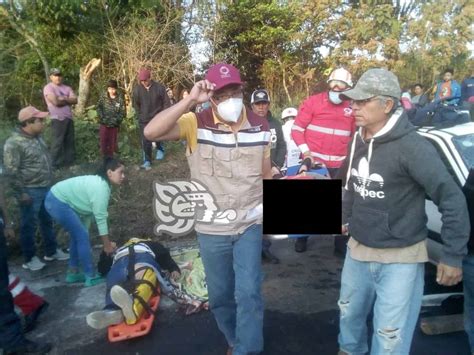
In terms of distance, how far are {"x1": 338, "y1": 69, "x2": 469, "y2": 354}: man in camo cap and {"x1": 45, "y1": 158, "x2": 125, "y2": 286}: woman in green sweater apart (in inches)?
104

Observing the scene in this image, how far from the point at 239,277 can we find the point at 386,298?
3.01 ft

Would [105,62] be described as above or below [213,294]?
above

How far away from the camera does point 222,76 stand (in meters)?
2.51

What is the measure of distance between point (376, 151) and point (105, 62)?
1106 centimetres

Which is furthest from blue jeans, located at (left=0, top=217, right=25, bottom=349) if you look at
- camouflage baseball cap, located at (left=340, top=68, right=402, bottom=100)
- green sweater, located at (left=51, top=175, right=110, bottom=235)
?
camouflage baseball cap, located at (left=340, top=68, right=402, bottom=100)

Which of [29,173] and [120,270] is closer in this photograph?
[120,270]

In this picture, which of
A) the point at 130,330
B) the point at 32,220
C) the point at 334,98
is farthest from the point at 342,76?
the point at 32,220

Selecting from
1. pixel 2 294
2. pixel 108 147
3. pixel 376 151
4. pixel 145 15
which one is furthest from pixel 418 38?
pixel 2 294

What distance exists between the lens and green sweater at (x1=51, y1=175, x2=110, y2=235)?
419 cm

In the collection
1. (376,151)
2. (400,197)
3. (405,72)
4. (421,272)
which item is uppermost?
(405,72)

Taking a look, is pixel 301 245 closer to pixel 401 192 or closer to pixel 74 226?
pixel 74 226

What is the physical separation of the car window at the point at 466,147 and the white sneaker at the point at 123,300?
310cm

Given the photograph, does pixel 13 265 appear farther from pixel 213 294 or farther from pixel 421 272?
pixel 421 272

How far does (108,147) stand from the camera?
8281 millimetres
